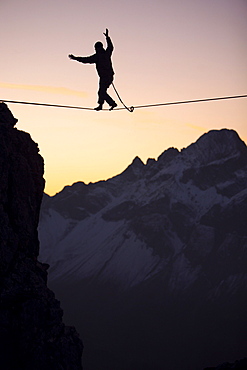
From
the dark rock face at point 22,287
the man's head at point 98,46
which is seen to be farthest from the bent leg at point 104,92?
the dark rock face at point 22,287

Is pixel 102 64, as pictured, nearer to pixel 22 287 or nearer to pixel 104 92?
pixel 104 92

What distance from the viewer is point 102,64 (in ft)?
178

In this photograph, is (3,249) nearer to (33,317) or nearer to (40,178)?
(33,317)

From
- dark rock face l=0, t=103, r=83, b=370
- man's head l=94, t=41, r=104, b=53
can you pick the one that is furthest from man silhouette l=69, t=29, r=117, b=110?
dark rock face l=0, t=103, r=83, b=370

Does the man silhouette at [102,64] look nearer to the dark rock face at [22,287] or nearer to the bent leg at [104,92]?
the bent leg at [104,92]

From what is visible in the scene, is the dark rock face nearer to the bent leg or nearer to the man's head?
the bent leg

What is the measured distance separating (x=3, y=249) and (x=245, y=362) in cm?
2757

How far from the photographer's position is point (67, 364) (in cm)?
7769

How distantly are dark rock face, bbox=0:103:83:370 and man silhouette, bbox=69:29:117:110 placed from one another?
24.2 meters

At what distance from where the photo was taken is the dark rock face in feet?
243

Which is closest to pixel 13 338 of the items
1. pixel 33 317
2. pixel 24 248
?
pixel 33 317

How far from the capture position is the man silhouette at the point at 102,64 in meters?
54.3

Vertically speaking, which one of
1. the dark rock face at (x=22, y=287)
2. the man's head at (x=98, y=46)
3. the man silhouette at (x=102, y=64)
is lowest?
the dark rock face at (x=22, y=287)

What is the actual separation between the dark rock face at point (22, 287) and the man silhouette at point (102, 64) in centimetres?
2423
